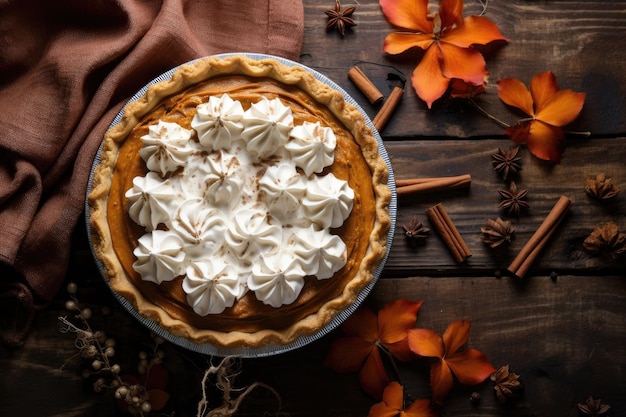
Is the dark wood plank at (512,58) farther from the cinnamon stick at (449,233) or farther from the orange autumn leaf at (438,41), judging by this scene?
the cinnamon stick at (449,233)

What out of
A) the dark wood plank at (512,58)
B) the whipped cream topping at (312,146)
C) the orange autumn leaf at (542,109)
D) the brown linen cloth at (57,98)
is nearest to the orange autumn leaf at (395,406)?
the whipped cream topping at (312,146)

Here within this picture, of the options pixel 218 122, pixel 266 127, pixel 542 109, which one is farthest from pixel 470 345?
pixel 218 122

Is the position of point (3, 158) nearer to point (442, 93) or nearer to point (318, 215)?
point (318, 215)

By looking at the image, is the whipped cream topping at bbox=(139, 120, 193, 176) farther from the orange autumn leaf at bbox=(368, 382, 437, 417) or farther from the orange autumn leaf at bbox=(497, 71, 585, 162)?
the orange autumn leaf at bbox=(497, 71, 585, 162)

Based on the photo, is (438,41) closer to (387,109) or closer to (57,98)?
(387,109)

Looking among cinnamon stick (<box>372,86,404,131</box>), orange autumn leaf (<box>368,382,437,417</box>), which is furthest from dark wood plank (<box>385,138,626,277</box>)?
orange autumn leaf (<box>368,382,437,417</box>)

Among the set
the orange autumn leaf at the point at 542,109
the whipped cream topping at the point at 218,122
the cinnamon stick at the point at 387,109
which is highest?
the orange autumn leaf at the point at 542,109
